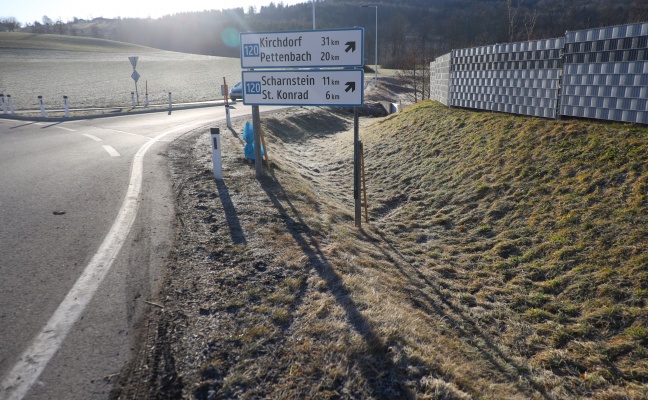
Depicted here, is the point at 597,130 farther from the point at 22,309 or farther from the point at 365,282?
the point at 22,309

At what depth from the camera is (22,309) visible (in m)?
3.57

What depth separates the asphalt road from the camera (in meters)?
2.95

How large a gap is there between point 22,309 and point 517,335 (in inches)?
205

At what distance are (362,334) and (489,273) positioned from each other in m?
3.69

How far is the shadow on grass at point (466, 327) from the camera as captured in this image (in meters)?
4.22

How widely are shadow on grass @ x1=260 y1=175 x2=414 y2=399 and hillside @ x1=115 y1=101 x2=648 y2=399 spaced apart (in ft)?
0.05

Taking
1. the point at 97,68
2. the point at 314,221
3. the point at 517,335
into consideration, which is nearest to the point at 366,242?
the point at 314,221

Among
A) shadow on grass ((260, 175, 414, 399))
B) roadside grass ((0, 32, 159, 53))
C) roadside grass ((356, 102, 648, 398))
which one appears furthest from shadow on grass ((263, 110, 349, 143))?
roadside grass ((0, 32, 159, 53))

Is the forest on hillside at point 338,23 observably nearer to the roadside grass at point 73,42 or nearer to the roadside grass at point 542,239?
the roadside grass at point 73,42

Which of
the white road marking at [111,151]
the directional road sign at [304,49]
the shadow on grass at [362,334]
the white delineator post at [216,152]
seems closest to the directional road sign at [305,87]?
the directional road sign at [304,49]

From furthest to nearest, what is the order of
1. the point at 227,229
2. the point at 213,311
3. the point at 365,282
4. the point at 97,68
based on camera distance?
the point at 97,68 → the point at 227,229 → the point at 365,282 → the point at 213,311

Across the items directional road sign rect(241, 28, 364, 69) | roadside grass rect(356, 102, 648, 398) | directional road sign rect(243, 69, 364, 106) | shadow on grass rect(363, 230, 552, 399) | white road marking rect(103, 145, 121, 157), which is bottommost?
shadow on grass rect(363, 230, 552, 399)

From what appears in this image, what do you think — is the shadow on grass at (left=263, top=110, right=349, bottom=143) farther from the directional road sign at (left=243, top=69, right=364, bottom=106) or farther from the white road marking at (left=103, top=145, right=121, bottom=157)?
the directional road sign at (left=243, top=69, right=364, bottom=106)

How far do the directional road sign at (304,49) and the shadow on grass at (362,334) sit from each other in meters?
2.95
